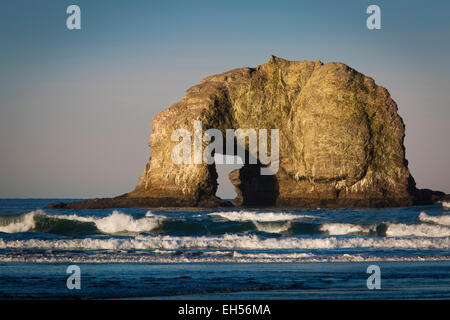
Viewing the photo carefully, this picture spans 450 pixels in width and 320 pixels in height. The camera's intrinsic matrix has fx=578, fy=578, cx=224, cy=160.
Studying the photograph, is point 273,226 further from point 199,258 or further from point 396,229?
point 199,258

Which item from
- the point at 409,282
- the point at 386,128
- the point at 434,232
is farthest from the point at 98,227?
the point at 386,128

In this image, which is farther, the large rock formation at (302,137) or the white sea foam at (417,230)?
the large rock formation at (302,137)

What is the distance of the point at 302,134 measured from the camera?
220 ft

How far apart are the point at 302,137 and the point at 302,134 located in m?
0.35

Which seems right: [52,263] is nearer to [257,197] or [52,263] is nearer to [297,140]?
[297,140]

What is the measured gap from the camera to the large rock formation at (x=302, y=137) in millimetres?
63750

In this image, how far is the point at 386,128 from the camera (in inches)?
2596

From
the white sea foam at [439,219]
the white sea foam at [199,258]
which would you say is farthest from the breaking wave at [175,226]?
the white sea foam at [199,258]

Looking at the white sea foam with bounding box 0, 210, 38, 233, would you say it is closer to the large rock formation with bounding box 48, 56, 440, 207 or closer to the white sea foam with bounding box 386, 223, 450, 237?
the white sea foam with bounding box 386, 223, 450, 237
